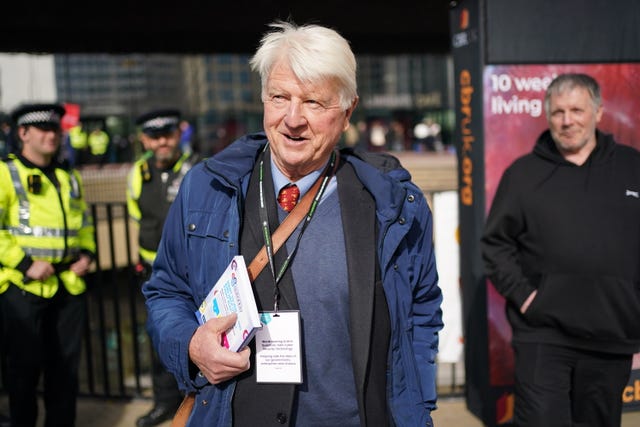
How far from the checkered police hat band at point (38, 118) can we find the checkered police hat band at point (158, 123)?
700 millimetres

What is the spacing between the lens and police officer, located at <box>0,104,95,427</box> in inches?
146

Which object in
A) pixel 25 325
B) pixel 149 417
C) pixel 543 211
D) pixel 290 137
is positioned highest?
pixel 290 137

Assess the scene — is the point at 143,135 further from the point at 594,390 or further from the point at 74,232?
the point at 594,390

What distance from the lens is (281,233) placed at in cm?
179

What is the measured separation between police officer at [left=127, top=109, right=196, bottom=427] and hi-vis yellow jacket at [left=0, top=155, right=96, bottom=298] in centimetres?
53

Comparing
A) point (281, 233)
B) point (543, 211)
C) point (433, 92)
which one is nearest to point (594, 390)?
point (543, 211)

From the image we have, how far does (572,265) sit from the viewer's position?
9.35 feet

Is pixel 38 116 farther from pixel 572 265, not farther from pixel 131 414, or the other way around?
pixel 572 265

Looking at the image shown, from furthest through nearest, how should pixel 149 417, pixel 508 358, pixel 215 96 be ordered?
pixel 215 96
pixel 149 417
pixel 508 358

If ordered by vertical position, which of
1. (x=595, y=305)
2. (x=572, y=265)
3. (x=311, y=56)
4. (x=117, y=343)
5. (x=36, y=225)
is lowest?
(x=117, y=343)

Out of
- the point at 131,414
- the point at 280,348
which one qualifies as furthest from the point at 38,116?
the point at 280,348

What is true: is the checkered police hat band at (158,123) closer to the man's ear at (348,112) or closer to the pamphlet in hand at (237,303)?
the man's ear at (348,112)

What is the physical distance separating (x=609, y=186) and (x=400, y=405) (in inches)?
62.3

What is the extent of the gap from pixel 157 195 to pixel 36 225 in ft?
2.71
